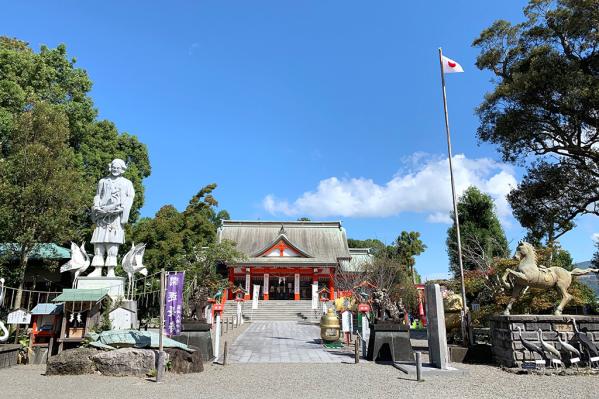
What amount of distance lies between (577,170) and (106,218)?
15900 millimetres

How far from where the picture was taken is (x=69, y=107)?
17297mm

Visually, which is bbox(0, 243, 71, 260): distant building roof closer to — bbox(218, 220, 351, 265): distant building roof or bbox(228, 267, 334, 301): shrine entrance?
bbox(228, 267, 334, 301): shrine entrance

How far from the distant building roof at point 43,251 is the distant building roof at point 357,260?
2386 cm

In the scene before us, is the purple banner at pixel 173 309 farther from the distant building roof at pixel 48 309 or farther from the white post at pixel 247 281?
the white post at pixel 247 281

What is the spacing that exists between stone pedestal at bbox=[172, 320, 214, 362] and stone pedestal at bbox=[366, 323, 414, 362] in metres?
4.60

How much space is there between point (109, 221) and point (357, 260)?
1241 inches

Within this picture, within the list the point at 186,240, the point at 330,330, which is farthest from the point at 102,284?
the point at 186,240

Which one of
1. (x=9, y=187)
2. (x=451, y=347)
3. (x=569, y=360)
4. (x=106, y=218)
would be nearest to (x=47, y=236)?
(x=9, y=187)

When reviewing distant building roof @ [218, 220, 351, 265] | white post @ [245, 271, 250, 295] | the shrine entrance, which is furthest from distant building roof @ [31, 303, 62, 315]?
distant building roof @ [218, 220, 351, 265]

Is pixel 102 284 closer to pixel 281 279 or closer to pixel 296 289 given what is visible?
pixel 296 289

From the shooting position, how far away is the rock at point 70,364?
830 centimetres

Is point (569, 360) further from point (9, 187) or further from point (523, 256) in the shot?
point (9, 187)

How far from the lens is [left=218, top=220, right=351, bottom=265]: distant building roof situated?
39375 mm

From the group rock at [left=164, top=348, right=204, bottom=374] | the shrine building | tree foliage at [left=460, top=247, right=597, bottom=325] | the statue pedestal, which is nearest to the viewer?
rock at [left=164, top=348, right=204, bottom=374]
